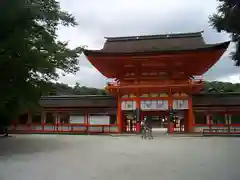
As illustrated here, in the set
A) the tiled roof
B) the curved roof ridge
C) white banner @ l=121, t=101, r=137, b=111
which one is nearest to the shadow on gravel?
white banner @ l=121, t=101, r=137, b=111

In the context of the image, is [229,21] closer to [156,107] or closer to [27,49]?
[27,49]

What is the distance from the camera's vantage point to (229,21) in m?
8.96

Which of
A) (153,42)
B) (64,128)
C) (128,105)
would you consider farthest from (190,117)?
(64,128)

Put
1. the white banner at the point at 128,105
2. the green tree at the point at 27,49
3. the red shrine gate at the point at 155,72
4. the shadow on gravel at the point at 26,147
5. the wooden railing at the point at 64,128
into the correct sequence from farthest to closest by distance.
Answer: the wooden railing at the point at 64,128 → the white banner at the point at 128,105 → the red shrine gate at the point at 155,72 → the shadow on gravel at the point at 26,147 → the green tree at the point at 27,49

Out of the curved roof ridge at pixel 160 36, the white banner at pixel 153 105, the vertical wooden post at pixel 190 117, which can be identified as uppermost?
the curved roof ridge at pixel 160 36

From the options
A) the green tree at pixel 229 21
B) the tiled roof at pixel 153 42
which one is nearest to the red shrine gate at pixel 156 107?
the tiled roof at pixel 153 42

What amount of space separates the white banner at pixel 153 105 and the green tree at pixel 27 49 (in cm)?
1140

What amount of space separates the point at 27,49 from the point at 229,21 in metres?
8.05

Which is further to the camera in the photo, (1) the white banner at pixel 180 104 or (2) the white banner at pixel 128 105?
(2) the white banner at pixel 128 105

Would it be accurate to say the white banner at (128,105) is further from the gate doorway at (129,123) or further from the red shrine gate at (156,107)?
the gate doorway at (129,123)

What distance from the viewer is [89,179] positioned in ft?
22.7

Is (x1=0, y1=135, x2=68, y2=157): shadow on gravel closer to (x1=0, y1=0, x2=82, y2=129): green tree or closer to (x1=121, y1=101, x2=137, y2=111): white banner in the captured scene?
(x1=0, y1=0, x2=82, y2=129): green tree

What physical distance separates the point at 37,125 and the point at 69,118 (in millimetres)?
3451

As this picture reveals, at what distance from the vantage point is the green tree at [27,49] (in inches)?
452
